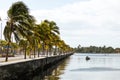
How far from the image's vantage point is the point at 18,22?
45.7 meters

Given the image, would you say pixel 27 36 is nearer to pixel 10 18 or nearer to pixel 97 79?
pixel 10 18

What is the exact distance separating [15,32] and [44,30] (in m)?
40.8

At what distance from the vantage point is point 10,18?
4575 centimetres

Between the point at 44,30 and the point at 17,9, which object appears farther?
the point at 44,30

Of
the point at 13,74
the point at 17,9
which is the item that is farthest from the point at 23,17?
the point at 13,74

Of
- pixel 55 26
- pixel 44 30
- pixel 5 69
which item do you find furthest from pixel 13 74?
pixel 55 26

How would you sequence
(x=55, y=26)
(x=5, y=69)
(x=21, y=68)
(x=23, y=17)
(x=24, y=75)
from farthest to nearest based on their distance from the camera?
(x=55, y=26)
(x=23, y=17)
(x=24, y=75)
(x=21, y=68)
(x=5, y=69)

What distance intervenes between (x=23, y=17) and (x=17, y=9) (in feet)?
6.21

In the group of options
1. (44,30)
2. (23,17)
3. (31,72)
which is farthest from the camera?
(44,30)

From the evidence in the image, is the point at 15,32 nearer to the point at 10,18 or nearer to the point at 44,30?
the point at 10,18

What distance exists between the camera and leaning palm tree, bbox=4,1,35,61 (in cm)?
4531

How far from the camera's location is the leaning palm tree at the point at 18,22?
45312mm

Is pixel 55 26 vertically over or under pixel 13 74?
over

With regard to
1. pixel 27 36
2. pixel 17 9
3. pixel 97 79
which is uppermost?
pixel 17 9
